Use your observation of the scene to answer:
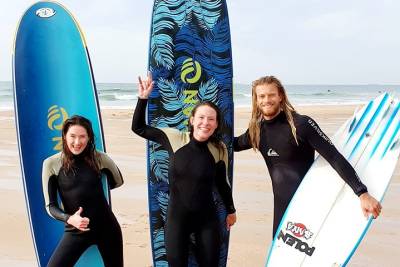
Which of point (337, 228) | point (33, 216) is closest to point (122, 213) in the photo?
point (33, 216)

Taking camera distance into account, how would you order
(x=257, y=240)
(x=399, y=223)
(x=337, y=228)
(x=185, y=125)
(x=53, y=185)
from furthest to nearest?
(x=399, y=223)
(x=257, y=240)
(x=185, y=125)
(x=337, y=228)
(x=53, y=185)

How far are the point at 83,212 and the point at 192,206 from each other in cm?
65

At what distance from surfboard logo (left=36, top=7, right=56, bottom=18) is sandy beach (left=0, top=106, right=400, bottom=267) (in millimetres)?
1997

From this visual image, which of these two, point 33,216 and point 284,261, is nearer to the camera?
point 284,261

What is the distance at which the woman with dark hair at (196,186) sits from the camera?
2717 millimetres

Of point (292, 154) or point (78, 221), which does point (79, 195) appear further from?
point (292, 154)

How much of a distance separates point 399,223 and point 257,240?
1592mm

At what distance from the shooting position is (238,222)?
492 centimetres

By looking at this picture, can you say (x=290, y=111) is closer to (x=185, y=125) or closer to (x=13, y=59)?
(x=185, y=125)

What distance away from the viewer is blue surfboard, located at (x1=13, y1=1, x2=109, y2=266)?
3664 mm

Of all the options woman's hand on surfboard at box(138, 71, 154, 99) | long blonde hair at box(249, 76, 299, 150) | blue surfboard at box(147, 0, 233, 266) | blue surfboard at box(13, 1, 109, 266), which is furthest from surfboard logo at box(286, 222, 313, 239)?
blue surfboard at box(13, 1, 109, 266)

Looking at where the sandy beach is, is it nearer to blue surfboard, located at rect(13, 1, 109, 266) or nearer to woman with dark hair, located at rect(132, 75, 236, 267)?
blue surfboard, located at rect(13, 1, 109, 266)

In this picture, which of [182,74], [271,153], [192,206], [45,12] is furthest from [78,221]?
[45,12]

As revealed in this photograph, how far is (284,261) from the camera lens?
2939 millimetres
